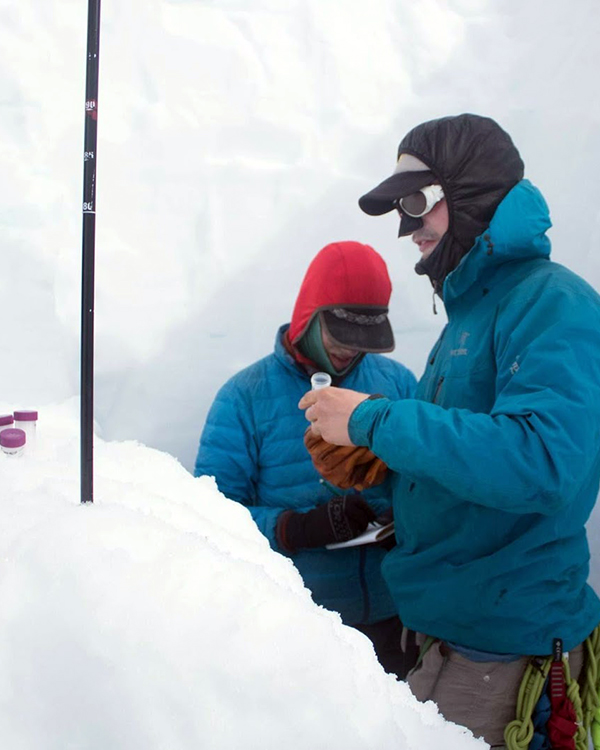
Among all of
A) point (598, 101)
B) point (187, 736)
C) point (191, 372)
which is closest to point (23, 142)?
point (191, 372)

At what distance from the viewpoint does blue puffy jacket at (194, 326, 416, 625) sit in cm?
202

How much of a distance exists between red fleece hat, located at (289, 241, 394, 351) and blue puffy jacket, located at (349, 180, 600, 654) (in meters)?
0.50

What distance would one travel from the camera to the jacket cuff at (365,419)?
1.33m

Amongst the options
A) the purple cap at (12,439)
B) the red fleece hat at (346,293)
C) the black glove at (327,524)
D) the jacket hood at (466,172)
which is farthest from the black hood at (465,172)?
the purple cap at (12,439)

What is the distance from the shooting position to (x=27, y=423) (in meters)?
1.20

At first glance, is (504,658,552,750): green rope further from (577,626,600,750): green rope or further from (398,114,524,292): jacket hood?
(398,114,524,292): jacket hood

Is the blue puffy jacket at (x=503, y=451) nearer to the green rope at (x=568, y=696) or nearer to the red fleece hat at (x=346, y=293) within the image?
the green rope at (x=568, y=696)

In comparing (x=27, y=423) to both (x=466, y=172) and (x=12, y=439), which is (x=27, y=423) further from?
(x=466, y=172)

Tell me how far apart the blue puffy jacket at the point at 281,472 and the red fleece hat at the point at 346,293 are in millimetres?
168

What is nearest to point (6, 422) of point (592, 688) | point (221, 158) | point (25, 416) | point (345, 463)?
point (25, 416)

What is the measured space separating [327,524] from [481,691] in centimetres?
58

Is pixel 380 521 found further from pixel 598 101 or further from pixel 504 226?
pixel 598 101

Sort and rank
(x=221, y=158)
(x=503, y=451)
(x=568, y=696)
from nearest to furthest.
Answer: (x=503, y=451) → (x=568, y=696) → (x=221, y=158)

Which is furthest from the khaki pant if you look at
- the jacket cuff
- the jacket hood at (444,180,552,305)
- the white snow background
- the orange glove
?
the white snow background
